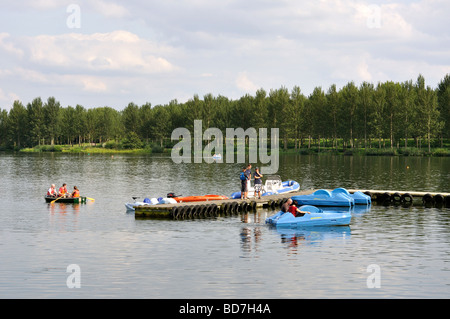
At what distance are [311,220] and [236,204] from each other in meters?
9.95

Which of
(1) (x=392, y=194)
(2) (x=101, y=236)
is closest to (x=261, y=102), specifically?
(1) (x=392, y=194)

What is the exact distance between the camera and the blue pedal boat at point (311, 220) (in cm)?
4062

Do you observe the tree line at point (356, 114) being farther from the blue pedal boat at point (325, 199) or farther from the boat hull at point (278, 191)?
the blue pedal boat at point (325, 199)

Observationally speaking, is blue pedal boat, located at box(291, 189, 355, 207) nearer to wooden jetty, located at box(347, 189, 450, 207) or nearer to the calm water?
the calm water

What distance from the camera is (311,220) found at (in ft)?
134

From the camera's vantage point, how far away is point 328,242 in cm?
3556

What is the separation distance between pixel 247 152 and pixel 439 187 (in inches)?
4793

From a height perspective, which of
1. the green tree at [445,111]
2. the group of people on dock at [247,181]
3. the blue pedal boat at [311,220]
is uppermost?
the green tree at [445,111]

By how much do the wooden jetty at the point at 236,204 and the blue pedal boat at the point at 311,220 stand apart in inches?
286
